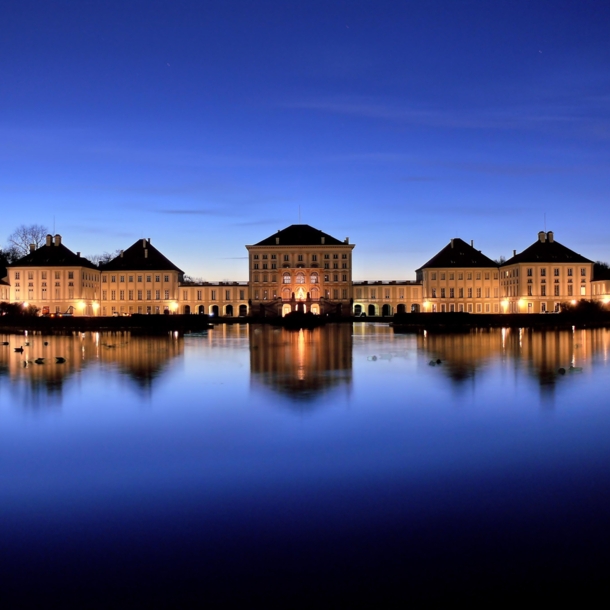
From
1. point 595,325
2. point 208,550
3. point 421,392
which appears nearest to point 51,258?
point 595,325

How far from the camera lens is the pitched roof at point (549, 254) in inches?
3318

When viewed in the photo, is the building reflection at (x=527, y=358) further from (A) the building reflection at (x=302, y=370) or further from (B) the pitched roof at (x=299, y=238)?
(B) the pitched roof at (x=299, y=238)

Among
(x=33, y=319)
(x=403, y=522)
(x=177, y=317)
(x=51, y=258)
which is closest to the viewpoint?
(x=403, y=522)

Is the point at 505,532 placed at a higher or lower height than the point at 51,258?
lower

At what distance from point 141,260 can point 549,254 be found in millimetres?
55675

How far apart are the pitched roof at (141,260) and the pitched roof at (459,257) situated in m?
37.6

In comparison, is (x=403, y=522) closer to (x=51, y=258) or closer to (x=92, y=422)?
(x=92, y=422)

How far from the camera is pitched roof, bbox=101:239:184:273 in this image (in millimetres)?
91875

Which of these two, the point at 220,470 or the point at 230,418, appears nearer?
the point at 220,470

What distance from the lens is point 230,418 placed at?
11273 millimetres

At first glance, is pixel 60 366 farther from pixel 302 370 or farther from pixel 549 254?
pixel 549 254

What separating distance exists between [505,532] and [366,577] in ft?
5.10

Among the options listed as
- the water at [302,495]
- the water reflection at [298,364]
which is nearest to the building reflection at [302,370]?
the water reflection at [298,364]

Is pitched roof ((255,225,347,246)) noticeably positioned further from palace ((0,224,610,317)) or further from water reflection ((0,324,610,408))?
water reflection ((0,324,610,408))
